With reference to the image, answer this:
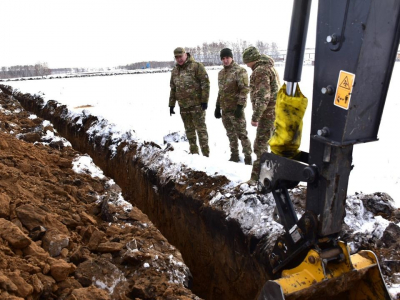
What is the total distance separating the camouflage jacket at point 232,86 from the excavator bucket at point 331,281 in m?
3.60

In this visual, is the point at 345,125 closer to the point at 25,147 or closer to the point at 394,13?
the point at 394,13

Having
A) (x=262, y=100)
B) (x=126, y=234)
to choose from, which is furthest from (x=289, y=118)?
(x=262, y=100)

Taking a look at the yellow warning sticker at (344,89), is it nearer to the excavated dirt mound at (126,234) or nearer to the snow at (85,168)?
the excavated dirt mound at (126,234)

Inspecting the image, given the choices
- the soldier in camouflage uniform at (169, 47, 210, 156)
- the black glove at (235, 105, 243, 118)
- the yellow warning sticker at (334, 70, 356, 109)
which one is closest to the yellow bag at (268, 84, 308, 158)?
the yellow warning sticker at (334, 70, 356, 109)

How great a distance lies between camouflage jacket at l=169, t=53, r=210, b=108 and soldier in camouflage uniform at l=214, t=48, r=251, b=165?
0.34m

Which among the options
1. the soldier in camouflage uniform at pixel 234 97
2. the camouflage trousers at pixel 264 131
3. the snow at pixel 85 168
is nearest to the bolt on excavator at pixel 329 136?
the camouflage trousers at pixel 264 131

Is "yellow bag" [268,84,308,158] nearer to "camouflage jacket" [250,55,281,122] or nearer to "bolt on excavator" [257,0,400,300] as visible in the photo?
"bolt on excavator" [257,0,400,300]

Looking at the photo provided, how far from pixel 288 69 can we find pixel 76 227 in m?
2.20

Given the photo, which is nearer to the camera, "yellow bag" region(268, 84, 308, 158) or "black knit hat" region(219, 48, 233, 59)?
"yellow bag" region(268, 84, 308, 158)

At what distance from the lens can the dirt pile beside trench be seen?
2.35m

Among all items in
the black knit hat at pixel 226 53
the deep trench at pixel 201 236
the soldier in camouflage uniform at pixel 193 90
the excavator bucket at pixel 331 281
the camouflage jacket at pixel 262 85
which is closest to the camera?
the excavator bucket at pixel 331 281

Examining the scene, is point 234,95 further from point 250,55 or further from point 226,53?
point 250,55

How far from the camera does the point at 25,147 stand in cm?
505

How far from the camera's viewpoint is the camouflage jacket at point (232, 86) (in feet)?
18.7
